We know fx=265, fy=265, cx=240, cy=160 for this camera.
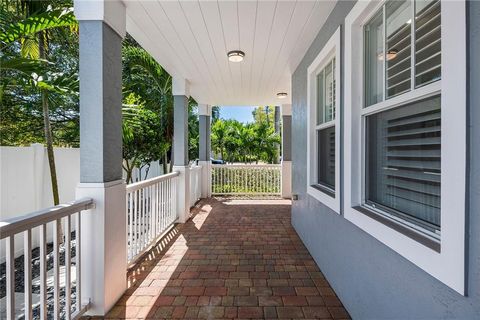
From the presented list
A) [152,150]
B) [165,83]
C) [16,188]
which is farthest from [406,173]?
[165,83]

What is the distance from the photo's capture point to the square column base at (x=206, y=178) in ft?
23.9

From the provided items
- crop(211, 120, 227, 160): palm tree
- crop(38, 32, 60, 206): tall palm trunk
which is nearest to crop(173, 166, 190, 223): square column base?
crop(38, 32, 60, 206): tall palm trunk

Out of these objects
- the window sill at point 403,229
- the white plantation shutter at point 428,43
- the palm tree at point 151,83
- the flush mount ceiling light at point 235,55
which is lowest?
the window sill at point 403,229

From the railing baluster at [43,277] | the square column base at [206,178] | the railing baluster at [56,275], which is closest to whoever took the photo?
the railing baluster at [43,277]

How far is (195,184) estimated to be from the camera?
6438mm

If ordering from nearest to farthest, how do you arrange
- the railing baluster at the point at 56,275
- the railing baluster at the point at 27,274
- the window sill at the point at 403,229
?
1. the window sill at the point at 403,229
2. the railing baluster at the point at 27,274
3. the railing baluster at the point at 56,275

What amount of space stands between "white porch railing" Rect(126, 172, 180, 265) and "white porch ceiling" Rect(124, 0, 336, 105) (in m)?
1.70

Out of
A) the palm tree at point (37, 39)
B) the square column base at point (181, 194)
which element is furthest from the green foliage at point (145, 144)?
the palm tree at point (37, 39)

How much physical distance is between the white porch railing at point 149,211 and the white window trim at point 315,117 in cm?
202

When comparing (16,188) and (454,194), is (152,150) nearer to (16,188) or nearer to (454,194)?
(16,188)

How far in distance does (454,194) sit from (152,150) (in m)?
5.49

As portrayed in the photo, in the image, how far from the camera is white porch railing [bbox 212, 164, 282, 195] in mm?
7523

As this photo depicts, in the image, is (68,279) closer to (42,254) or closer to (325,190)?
(42,254)

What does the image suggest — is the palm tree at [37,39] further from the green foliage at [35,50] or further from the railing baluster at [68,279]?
the railing baluster at [68,279]
